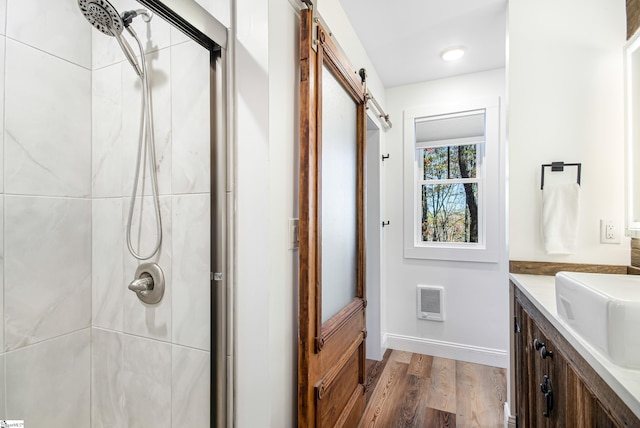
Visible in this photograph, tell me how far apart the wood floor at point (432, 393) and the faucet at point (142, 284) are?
1556 millimetres

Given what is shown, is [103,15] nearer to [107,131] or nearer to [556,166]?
[107,131]

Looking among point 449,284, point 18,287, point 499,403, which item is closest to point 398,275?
point 449,284

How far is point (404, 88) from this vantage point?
290 centimetres

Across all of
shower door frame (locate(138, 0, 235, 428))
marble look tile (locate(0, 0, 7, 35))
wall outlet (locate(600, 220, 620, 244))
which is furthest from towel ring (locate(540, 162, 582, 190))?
marble look tile (locate(0, 0, 7, 35))

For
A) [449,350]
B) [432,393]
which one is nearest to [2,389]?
[432,393]

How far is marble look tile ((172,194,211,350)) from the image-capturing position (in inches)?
38.5

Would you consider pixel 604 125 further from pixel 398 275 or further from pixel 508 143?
pixel 398 275

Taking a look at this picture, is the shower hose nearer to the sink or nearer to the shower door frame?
the shower door frame

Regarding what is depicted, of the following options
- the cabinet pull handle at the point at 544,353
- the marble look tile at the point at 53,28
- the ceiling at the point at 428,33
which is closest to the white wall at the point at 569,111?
the ceiling at the point at 428,33

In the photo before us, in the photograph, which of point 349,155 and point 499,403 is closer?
point 349,155

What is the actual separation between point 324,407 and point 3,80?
1.80 meters

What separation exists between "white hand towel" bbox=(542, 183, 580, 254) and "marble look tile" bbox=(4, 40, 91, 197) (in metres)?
2.28

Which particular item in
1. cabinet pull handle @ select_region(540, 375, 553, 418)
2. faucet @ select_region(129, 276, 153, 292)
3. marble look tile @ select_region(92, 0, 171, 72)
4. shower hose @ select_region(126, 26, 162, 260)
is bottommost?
cabinet pull handle @ select_region(540, 375, 553, 418)

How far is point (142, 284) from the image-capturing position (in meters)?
1.10
